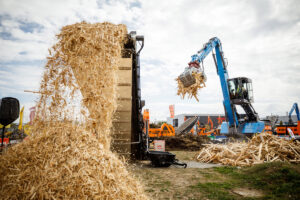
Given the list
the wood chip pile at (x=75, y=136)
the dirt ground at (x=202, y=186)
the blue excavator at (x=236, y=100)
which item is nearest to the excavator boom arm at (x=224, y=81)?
the blue excavator at (x=236, y=100)

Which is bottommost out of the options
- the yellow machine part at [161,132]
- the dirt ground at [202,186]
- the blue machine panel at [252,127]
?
the dirt ground at [202,186]

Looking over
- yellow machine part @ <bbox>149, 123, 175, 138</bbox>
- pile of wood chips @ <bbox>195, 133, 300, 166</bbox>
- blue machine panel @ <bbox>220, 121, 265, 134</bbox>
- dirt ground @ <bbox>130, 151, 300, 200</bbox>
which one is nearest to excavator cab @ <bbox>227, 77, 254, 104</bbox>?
blue machine panel @ <bbox>220, 121, 265, 134</bbox>

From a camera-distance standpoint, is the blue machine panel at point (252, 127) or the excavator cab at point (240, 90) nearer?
the blue machine panel at point (252, 127)

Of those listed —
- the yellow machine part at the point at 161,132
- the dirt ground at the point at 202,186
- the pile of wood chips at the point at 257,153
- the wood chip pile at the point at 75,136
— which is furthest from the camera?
the yellow machine part at the point at 161,132

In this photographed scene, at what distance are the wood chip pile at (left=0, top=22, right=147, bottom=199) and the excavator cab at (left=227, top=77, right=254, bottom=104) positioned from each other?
1086 cm

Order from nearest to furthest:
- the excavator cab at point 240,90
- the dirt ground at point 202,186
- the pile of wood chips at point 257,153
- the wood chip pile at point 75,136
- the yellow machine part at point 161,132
→ 1. the wood chip pile at point 75,136
2. the dirt ground at point 202,186
3. the pile of wood chips at point 257,153
4. the excavator cab at point 240,90
5. the yellow machine part at point 161,132

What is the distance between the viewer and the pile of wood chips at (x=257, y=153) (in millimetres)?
6623

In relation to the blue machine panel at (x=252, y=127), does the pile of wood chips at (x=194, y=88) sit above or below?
above

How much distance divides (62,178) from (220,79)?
40.8 feet

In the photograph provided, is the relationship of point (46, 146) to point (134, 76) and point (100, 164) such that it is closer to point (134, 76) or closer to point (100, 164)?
point (100, 164)

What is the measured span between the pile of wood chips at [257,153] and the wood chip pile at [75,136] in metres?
5.31

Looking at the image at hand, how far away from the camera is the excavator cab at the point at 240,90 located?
12531 millimetres

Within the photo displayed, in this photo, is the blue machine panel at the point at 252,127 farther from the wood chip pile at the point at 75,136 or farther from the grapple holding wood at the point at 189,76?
the wood chip pile at the point at 75,136

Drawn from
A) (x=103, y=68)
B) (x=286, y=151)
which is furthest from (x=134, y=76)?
(x=286, y=151)
